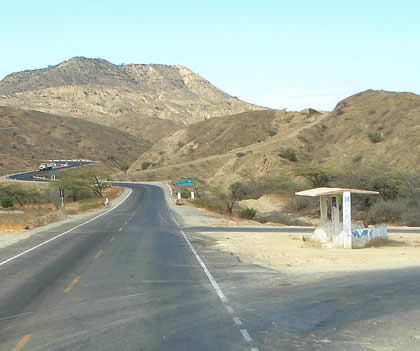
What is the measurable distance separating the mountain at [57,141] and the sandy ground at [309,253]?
10249 cm

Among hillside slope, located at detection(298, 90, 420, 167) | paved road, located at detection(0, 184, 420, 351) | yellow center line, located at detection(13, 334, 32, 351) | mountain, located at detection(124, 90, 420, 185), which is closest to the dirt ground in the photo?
paved road, located at detection(0, 184, 420, 351)

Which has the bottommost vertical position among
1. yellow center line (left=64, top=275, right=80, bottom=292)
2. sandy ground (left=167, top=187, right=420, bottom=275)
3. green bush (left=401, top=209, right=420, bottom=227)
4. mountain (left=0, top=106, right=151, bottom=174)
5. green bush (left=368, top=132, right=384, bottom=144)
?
green bush (left=401, top=209, right=420, bottom=227)

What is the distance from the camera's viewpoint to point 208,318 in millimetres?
9383

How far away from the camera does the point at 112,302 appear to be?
11094mm

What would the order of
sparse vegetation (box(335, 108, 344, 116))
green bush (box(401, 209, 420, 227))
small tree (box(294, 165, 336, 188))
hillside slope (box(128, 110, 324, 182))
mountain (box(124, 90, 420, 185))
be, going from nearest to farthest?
green bush (box(401, 209, 420, 227))
small tree (box(294, 165, 336, 188))
mountain (box(124, 90, 420, 185))
hillside slope (box(128, 110, 324, 182))
sparse vegetation (box(335, 108, 344, 116))

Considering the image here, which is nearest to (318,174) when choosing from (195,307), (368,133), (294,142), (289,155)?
(368,133)

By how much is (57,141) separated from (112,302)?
142195mm

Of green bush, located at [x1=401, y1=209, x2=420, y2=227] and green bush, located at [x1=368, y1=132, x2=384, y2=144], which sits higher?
green bush, located at [x1=368, y1=132, x2=384, y2=144]

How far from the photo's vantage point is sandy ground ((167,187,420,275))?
16.3m

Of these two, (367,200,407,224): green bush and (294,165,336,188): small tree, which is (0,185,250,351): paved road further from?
(294,165,336,188): small tree

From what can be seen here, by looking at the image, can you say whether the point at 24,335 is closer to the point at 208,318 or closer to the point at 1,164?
the point at 208,318

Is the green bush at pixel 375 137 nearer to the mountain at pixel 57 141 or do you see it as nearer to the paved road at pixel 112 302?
the paved road at pixel 112 302

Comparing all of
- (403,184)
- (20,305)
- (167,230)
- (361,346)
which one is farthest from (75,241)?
(403,184)

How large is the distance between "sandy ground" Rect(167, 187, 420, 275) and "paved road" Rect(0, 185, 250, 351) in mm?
2400
